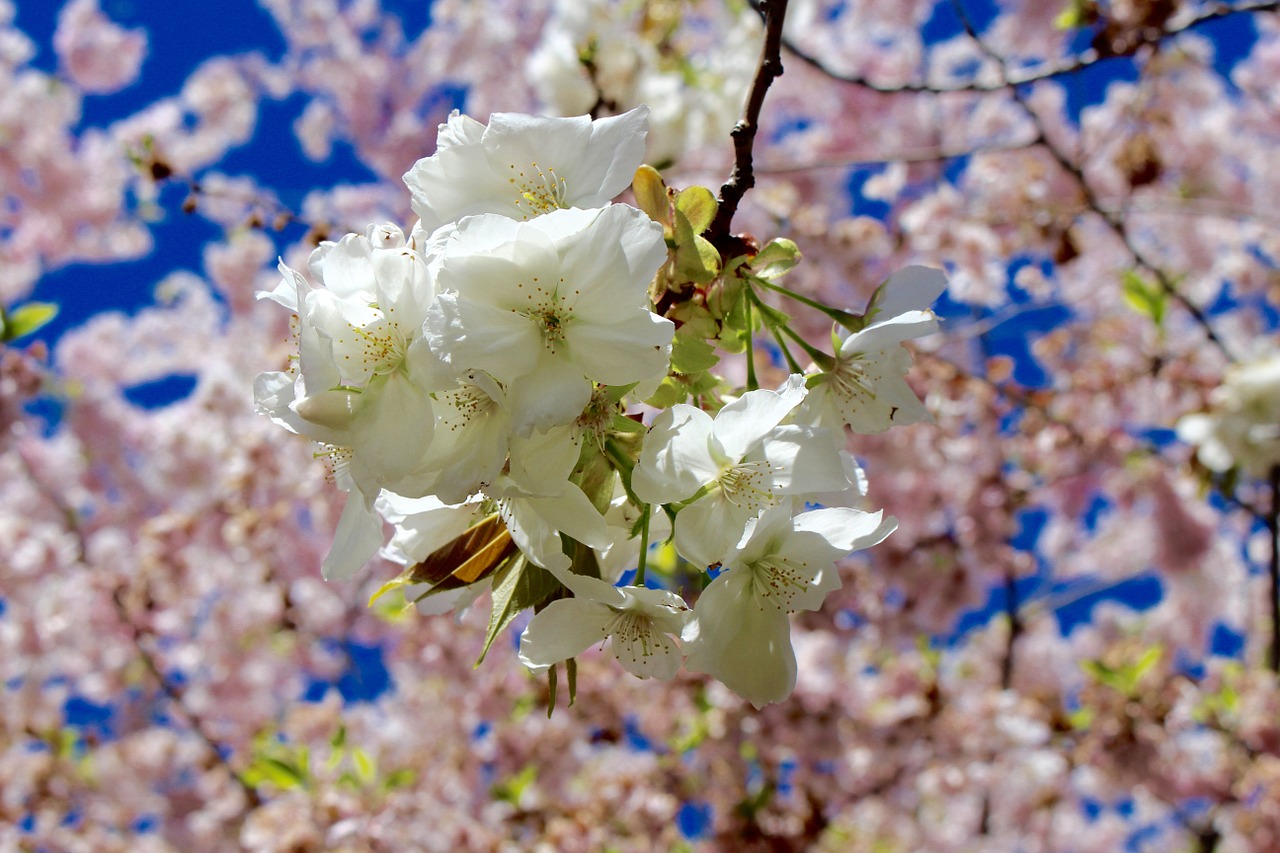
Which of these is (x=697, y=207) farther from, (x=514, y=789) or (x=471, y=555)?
(x=514, y=789)

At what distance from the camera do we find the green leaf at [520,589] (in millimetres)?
908

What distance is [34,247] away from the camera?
6.33 m

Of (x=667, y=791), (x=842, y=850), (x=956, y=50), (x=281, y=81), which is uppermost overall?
(x=281, y=81)

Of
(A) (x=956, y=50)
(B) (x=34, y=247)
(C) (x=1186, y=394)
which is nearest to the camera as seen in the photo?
(C) (x=1186, y=394)

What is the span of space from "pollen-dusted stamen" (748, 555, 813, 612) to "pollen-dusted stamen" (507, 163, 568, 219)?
0.41 metres

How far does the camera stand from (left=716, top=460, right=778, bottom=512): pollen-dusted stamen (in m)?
0.87

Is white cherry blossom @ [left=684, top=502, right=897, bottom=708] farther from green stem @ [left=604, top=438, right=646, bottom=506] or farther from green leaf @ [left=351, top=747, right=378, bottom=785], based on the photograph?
green leaf @ [left=351, top=747, right=378, bottom=785]

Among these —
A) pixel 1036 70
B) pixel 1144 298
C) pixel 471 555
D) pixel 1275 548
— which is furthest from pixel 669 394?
pixel 1275 548

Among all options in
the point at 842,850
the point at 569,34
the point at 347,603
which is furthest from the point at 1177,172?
the point at 347,603

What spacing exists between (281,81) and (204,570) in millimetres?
4704

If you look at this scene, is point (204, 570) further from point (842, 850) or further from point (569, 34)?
point (842, 850)

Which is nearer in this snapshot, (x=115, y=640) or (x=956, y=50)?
(x=115, y=640)

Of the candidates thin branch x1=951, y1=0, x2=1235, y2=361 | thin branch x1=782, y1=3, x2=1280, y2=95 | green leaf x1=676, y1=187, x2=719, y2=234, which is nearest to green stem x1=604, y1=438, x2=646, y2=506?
green leaf x1=676, y1=187, x2=719, y2=234

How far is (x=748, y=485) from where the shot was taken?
34.7 inches
